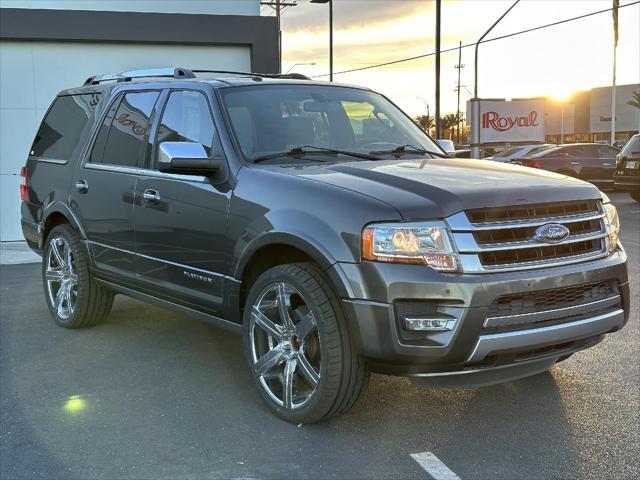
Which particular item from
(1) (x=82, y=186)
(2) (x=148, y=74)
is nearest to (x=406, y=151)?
(2) (x=148, y=74)

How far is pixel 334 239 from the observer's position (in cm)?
345

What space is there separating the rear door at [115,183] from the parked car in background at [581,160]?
15.9 m

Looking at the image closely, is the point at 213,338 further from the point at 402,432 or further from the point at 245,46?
the point at 245,46

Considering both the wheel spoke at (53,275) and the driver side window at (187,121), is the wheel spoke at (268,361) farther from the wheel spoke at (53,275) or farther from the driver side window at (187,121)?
the wheel spoke at (53,275)

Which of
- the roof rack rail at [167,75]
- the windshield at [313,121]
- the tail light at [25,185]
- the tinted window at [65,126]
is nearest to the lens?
the windshield at [313,121]

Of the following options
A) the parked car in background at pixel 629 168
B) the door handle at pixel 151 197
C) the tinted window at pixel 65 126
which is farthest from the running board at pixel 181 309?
the parked car in background at pixel 629 168

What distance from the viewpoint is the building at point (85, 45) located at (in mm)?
11922

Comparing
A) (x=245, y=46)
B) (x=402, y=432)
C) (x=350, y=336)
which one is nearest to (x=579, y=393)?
(x=402, y=432)

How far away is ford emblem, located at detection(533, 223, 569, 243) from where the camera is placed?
342 cm

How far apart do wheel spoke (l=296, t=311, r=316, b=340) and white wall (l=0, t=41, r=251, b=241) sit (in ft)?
32.8

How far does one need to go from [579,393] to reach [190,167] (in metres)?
2.73

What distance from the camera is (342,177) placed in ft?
12.4

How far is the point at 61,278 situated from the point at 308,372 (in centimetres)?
317

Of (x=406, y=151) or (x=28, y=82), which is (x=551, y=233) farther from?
(x=28, y=82)
